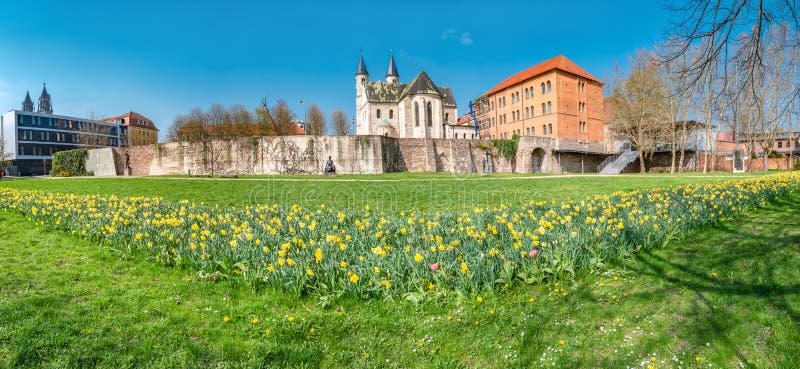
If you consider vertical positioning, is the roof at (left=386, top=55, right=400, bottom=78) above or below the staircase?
above

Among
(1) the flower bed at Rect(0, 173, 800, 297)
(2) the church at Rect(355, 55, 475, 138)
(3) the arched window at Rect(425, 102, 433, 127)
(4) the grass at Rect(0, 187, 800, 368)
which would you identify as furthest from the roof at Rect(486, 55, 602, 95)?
(4) the grass at Rect(0, 187, 800, 368)

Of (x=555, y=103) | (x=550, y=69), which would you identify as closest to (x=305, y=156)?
(x=555, y=103)

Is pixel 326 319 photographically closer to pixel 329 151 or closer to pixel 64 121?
pixel 329 151

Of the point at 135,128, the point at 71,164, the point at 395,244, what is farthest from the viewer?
the point at 135,128

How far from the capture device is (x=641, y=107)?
33.9 metres

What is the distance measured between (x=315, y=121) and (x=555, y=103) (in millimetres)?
39858

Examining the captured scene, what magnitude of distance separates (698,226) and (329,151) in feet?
92.1

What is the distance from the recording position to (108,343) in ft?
8.80

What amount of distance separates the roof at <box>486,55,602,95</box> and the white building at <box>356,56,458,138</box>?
35.9 feet

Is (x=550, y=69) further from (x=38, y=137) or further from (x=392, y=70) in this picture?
(x=38, y=137)

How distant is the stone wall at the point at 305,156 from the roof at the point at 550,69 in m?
Answer: 19.5

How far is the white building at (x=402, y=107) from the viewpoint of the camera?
50.6 metres

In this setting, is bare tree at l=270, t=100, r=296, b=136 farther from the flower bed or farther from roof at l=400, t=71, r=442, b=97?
the flower bed

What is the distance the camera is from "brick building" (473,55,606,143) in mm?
49625
